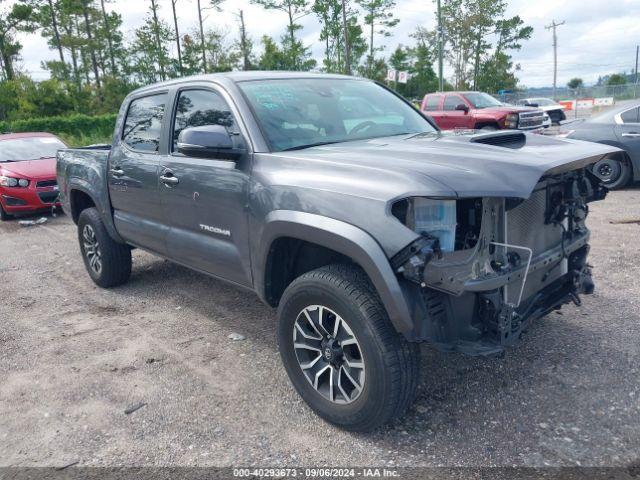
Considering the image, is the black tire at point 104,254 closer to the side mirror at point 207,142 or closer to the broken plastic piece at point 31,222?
the side mirror at point 207,142

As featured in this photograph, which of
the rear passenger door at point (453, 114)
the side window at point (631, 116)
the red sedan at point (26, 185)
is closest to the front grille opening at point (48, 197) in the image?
the red sedan at point (26, 185)

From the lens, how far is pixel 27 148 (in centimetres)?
1069

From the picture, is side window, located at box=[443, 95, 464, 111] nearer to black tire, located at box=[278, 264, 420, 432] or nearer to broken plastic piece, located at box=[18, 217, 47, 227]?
broken plastic piece, located at box=[18, 217, 47, 227]

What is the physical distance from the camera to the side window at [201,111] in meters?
3.68

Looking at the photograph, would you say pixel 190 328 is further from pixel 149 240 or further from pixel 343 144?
pixel 343 144

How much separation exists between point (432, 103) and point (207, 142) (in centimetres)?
1422

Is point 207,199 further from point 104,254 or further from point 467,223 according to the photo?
point 104,254

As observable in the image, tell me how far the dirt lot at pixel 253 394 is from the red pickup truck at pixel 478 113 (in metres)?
10.1

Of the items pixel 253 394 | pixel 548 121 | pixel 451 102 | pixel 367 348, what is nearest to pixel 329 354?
pixel 367 348

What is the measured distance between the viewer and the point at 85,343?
432 cm

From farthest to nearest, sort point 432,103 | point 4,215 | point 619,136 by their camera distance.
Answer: point 432,103
point 4,215
point 619,136

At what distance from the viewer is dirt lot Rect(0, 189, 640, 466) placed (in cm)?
280

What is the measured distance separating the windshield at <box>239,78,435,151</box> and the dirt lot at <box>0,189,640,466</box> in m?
1.56

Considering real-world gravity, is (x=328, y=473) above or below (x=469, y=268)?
below
